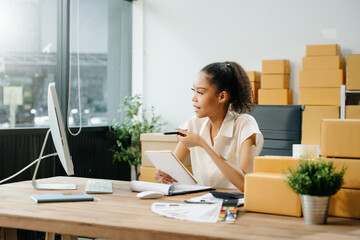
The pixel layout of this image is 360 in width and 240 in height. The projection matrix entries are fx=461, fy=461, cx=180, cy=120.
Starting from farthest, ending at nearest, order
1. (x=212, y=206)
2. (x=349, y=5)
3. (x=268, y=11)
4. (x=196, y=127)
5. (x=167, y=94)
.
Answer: (x=167, y=94) → (x=268, y=11) → (x=349, y=5) → (x=196, y=127) → (x=212, y=206)

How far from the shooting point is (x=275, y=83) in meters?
4.36

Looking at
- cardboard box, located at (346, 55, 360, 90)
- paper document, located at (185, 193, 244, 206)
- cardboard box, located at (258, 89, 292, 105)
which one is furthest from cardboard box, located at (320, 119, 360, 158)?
cardboard box, located at (258, 89, 292, 105)

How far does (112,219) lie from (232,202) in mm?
417

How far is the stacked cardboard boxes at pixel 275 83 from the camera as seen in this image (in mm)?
4332

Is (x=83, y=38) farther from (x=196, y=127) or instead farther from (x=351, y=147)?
(x=351, y=147)

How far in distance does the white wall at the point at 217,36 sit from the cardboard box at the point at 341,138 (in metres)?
3.07

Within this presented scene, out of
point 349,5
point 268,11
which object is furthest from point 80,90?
point 349,5

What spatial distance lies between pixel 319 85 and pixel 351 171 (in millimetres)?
2878

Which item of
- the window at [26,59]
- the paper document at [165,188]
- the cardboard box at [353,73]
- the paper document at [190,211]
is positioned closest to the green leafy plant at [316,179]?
the paper document at [190,211]

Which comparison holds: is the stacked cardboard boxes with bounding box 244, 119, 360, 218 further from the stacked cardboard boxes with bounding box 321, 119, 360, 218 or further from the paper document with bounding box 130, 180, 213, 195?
the paper document with bounding box 130, 180, 213, 195

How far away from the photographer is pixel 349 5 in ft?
14.1

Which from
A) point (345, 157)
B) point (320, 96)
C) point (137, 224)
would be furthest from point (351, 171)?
point (320, 96)

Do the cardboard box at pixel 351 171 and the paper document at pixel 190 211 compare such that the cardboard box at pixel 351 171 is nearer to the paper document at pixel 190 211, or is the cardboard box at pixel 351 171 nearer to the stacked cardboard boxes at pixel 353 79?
the paper document at pixel 190 211

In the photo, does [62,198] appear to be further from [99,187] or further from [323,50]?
[323,50]
